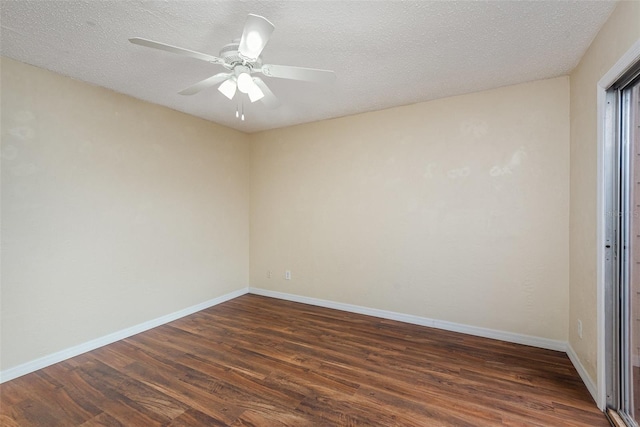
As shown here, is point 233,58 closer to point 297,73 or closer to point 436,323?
point 297,73

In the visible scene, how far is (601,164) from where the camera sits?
181 centimetres

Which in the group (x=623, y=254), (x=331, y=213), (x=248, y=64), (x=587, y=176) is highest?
(x=248, y=64)

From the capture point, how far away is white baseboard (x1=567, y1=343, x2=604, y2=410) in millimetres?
1890

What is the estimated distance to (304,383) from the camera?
2.13m

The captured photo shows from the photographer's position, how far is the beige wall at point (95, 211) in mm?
2266

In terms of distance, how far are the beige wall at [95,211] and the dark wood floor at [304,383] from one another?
0.42 m

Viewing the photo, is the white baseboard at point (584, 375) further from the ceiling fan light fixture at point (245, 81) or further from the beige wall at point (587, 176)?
the ceiling fan light fixture at point (245, 81)


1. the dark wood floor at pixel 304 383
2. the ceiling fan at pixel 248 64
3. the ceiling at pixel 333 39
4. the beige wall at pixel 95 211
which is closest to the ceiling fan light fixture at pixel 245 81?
the ceiling fan at pixel 248 64

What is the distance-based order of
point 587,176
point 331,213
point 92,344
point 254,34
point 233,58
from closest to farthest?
point 254,34 → point 233,58 → point 587,176 → point 92,344 → point 331,213

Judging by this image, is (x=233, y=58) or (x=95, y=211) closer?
(x=233, y=58)

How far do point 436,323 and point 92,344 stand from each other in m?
3.39

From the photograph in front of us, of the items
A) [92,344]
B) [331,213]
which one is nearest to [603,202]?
[331,213]

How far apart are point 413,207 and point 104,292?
3.25m

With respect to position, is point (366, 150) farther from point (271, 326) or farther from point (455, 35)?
point (271, 326)
